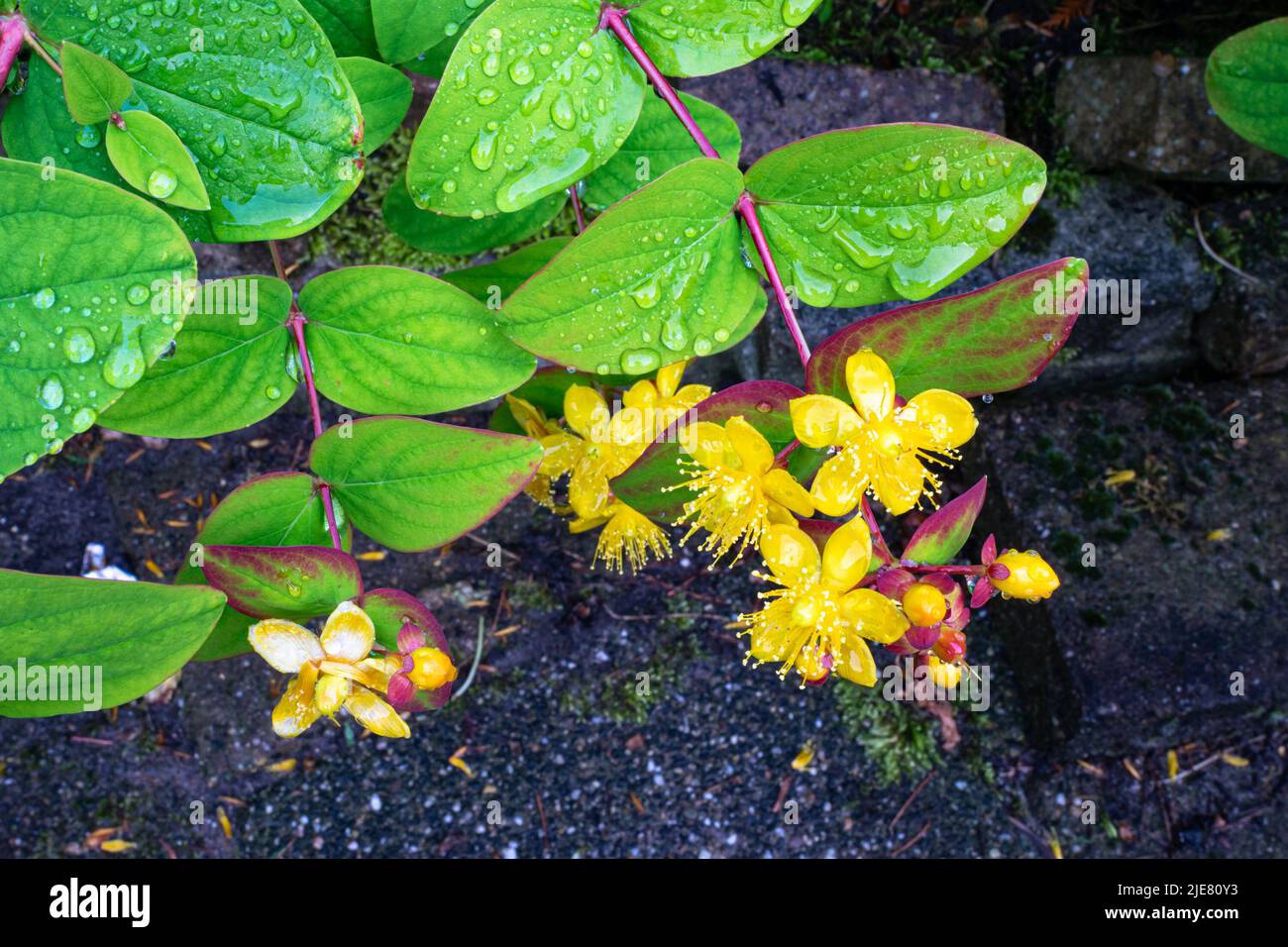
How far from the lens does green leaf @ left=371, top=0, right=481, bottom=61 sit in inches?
37.5

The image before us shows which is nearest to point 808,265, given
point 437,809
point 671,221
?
point 671,221

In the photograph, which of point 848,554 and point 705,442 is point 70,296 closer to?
point 705,442

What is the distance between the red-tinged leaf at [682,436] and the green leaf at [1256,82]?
76 cm

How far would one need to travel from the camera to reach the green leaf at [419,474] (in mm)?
924

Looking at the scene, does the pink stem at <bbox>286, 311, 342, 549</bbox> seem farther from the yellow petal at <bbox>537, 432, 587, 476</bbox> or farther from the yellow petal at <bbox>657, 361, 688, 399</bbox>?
the yellow petal at <bbox>657, 361, 688, 399</bbox>

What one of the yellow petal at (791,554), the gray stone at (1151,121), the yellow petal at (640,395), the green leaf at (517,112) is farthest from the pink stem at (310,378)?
the gray stone at (1151,121)

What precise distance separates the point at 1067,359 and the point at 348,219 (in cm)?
143

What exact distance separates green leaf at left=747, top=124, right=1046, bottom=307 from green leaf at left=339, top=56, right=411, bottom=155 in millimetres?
392

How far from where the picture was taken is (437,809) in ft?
6.30

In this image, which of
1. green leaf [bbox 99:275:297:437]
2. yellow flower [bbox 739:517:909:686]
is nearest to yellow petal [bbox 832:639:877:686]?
yellow flower [bbox 739:517:909:686]

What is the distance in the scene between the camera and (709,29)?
938 mm
